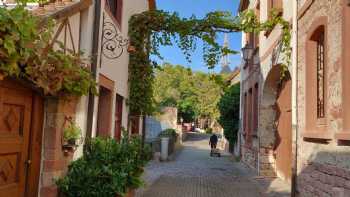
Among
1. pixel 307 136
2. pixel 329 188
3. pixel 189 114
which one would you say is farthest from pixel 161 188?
pixel 189 114

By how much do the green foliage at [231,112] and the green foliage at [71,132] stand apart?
669 inches

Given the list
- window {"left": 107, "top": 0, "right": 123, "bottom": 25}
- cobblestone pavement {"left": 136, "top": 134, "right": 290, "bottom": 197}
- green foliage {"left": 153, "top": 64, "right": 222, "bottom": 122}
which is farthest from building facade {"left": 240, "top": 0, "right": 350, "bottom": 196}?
green foliage {"left": 153, "top": 64, "right": 222, "bottom": 122}

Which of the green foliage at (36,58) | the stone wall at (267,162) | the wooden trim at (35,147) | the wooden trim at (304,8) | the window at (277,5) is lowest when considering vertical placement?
the stone wall at (267,162)

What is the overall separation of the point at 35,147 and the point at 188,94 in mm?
53509

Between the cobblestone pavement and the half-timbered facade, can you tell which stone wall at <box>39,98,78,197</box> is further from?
the cobblestone pavement

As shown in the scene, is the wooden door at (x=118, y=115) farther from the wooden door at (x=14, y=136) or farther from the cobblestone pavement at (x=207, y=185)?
the wooden door at (x=14, y=136)

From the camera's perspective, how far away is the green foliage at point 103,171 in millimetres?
6223

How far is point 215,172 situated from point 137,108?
17.2 ft

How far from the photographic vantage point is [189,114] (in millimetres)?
56062

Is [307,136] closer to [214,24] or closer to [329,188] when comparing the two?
[329,188]

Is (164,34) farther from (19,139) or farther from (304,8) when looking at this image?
(19,139)

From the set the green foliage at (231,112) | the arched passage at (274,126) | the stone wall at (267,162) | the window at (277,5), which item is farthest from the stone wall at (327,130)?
the green foliage at (231,112)

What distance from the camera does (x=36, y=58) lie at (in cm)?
464

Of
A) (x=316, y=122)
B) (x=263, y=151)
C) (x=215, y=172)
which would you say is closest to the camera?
(x=316, y=122)
